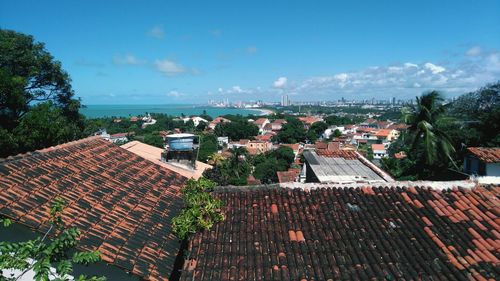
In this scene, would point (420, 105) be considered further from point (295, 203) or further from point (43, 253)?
point (43, 253)

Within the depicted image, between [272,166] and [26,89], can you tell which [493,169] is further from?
[272,166]

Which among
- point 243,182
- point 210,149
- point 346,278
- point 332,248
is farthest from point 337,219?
point 210,149

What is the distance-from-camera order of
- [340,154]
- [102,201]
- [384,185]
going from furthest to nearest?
[340,154]
[384,185]
[102,201]

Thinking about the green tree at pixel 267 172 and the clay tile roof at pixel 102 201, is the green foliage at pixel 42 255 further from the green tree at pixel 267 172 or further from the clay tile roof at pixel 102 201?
the green tree at pixel 267 172

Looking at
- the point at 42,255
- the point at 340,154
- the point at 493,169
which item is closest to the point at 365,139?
the point at 493,169

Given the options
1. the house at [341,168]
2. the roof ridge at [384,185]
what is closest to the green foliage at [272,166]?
the house at [341,168]

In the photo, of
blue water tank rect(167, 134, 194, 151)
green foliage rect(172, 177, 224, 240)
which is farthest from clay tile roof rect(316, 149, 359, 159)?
green foliage rect(172, 177, 224, 240)

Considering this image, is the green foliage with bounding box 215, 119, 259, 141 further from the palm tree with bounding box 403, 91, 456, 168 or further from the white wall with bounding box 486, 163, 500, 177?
the white wall with bounding box 486, 163, 500, 177
